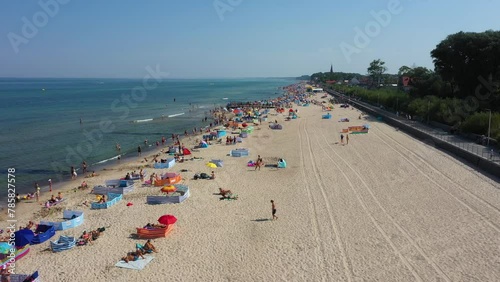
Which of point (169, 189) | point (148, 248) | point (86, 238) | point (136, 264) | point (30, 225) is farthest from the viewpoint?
point (169, 189)

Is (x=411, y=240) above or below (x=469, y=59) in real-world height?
below

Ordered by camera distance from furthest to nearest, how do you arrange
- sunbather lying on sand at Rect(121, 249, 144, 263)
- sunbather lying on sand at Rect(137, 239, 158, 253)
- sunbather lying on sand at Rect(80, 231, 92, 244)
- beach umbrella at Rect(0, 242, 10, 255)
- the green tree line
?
the green tree line, sunbather lying on sand at Rect(80, 231, 92, 244), sunbather lying on sand at Rect(137, 239, 158, 253), beach umbrella at Rect(0, 242, 10, 255), sunbather lying on sand at Rect(121, 249, 144, 263)

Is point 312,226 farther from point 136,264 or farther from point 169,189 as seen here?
point 169,189

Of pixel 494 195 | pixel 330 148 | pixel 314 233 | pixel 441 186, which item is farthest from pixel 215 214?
pixel 330 148

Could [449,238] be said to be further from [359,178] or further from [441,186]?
[359,178]

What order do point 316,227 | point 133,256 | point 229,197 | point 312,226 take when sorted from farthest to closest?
point 229,197
point 312,226
point 316,227
point 133,256

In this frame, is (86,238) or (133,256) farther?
(86,238)

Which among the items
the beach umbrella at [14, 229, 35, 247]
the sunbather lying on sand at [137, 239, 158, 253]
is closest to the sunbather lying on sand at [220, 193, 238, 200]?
the sunbather lying on sand at [137, 239, 158, 253]

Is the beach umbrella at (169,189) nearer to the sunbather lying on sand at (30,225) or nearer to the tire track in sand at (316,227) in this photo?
the sunbather lying on sand at (30,225)

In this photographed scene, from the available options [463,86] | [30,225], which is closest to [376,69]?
[463,86]

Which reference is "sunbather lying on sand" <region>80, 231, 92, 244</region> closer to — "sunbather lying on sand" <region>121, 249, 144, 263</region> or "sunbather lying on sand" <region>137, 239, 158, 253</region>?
"sunbather lying on sand" <region>121, 249, 144, 263</region>
